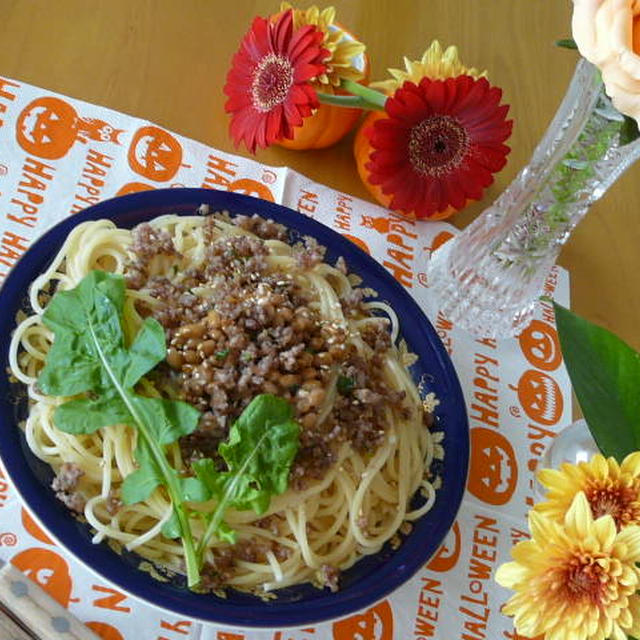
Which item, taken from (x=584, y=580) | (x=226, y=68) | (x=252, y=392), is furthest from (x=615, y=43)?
(x=226, y=68)

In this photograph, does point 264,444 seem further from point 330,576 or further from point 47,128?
point 47,128

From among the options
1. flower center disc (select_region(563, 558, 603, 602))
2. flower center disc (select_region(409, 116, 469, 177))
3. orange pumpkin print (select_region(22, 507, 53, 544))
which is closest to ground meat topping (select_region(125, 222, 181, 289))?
orange pumpkin print (select_region(22, 507, 53, 544))

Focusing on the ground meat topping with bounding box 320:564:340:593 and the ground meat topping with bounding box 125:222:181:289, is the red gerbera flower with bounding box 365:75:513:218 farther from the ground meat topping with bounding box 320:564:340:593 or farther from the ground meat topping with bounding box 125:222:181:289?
the ground meat topping with bounding box 320:564:340:593

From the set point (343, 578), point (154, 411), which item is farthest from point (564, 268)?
point (154, 411)

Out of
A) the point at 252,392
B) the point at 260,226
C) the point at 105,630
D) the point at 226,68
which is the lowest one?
the point at 105,630

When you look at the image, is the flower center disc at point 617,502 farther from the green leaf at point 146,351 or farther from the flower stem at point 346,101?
the flower stem at point 346,101

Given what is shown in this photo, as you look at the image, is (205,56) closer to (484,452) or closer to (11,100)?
(11,100)

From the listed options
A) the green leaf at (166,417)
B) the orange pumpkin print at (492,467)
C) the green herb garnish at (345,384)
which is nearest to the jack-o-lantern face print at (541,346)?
the orange pumpkin print at (492,467)
